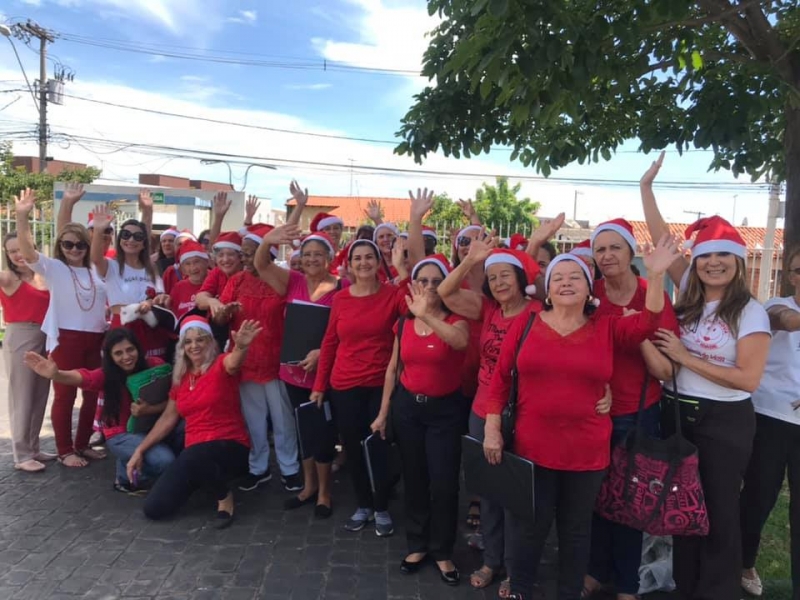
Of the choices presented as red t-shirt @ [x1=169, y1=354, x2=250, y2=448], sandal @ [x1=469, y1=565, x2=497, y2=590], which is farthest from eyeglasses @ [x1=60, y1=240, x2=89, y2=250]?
sandal @ [x1=469, y1=565, x2=497, y2=590]

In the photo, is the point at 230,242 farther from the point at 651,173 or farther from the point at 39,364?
the point at 651,173

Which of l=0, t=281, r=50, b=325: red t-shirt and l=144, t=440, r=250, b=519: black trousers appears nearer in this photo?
l=144, t=440, r=250, b=519: black trousers

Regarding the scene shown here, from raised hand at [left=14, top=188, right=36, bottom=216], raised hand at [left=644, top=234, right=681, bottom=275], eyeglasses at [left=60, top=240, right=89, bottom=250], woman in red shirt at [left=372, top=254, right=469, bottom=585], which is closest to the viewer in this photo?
raised hand at [left=644, top=234, right=681, bottom=275]

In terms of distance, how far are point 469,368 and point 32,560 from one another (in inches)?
124

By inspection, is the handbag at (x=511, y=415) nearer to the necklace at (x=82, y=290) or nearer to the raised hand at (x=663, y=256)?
the raised hand at (x=663, y=256)

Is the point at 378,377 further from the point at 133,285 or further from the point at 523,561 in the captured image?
the point at 133,285

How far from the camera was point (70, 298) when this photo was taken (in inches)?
198

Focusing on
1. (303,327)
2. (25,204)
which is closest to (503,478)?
(303,327)

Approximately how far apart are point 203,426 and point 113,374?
98cm

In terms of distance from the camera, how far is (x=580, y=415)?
2.95m

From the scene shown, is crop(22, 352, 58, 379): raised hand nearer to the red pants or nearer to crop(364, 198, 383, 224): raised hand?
the red pants

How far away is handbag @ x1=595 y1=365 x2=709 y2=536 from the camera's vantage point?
9.78 ft

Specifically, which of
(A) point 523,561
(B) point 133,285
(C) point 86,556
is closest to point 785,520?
(A) point 523,561

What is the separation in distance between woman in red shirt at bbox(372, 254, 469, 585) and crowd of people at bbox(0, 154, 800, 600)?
0.04 ft
